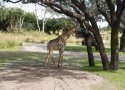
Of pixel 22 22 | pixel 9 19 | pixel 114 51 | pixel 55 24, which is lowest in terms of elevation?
pixel 114 51

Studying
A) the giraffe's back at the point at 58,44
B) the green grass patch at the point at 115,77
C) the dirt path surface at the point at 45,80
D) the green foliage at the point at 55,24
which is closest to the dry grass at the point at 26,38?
the green foliage at the point at 55,24

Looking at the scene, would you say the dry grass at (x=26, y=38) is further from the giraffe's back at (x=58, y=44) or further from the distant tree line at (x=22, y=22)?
the giraffe's back at (x=58, y=44)

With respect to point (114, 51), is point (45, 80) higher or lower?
lower

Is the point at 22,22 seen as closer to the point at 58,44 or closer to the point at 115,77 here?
the point at 58,44

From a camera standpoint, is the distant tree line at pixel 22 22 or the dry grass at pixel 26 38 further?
the distant tree line at pixel 22 22

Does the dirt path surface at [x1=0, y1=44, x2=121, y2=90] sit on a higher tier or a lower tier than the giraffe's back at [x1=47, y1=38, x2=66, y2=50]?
lower

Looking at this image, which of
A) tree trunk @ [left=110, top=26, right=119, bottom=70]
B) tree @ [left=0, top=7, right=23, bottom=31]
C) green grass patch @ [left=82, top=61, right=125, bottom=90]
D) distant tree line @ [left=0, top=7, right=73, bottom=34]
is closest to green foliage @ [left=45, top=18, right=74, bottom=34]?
distant tree line @ [left=0, top=7, right=73, bottom=34]

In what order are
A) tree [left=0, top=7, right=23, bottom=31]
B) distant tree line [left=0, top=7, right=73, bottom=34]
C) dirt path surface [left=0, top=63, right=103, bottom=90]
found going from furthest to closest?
distant tree line [left=0, top=7, right=73, bottom=34]
tree [left=0, top=7, right=23, bottom=31]
dirt path surface [left=0, top=63, right=103, bottom=90]

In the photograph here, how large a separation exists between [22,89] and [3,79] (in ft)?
6.81

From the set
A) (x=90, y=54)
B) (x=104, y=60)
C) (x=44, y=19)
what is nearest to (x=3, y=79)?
(x=104, y=60)

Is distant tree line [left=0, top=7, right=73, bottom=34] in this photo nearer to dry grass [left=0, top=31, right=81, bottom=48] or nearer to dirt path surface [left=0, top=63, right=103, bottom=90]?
dry grass [left=0, top=31, right=81, bottom=48]

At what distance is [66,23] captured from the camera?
218 feet

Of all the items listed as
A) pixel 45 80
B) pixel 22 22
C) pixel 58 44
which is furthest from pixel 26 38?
pixel 45 80

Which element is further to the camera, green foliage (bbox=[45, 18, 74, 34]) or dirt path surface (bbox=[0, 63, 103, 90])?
green foliage (bbox=[45, 18, 74, 34])
